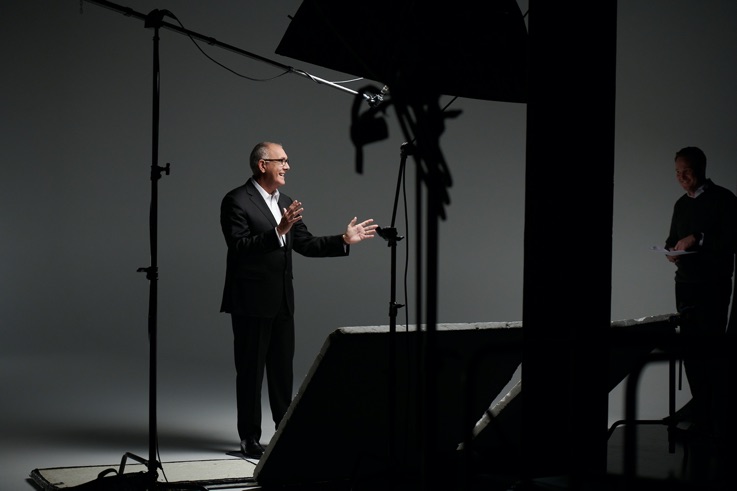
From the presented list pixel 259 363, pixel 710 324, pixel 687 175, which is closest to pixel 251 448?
pixel 259 363

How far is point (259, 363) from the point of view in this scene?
4.79m

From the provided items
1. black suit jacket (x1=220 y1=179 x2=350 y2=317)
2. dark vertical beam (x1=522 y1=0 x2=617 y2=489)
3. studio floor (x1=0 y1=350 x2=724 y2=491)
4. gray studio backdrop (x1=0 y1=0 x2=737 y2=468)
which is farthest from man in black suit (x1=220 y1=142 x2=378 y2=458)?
gray studio backdrop (x1=0 y1=0 x2=737 y2=468)

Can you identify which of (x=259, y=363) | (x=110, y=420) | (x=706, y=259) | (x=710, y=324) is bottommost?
(x=110, y=420)

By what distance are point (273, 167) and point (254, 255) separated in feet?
1.49

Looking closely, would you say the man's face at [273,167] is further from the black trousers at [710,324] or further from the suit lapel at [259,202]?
the black trousers at [710,324]

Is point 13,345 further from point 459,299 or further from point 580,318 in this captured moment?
point 580,318

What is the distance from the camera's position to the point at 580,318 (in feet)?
10.2

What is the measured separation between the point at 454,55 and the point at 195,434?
3001 mm

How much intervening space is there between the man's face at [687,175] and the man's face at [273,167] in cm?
221

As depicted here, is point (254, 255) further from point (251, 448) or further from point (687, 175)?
point (687, 175)

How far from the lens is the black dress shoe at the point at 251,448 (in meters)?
4.66

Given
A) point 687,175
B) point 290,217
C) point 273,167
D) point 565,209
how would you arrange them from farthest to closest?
1. point 687,175
2. point 273,167
3. point 290,217
4. point 565,209

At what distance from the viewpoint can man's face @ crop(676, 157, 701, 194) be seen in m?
5.52

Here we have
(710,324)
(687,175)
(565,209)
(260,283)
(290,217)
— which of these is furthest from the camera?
(687,175)
